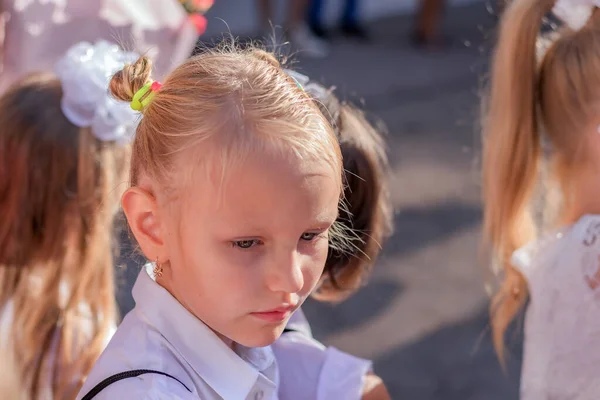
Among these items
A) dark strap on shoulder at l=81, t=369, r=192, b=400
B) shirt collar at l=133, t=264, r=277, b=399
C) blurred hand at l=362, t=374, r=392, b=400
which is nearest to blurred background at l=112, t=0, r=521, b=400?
shirt collar at l=133, t=264, r=277, b=399

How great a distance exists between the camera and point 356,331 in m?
3.21

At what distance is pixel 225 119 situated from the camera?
1150mm

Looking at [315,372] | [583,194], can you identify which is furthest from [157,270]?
[583,194]

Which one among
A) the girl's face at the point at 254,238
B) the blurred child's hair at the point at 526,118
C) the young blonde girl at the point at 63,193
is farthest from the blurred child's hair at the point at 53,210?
the blurred child's hair at the point at 526,118

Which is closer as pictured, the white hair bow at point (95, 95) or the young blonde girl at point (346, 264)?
the young blonde girl at point (346, 264)

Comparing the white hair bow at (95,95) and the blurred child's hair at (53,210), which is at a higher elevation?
the white hair bow at (95,95)

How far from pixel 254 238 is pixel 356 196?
1.82ft

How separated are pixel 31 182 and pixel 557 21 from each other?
1.19 metres

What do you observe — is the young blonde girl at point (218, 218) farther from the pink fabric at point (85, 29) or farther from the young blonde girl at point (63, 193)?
the pink fabric at point (85, 29)

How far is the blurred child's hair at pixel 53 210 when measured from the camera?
1780 mm

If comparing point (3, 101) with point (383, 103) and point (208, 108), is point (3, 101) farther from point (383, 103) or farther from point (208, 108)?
point (383, 103)

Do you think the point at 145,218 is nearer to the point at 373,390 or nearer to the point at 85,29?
the point at 373,390

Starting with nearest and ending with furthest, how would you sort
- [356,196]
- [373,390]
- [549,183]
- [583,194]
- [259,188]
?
1. [259,188]
2. [373,390]
3. [356,196]
4. [583,194]
5. [549,183]

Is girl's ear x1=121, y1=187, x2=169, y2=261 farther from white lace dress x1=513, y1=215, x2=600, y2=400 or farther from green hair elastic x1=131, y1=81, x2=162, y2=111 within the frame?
white lace dress x1=513, y1=215, x2=600, y2=400
